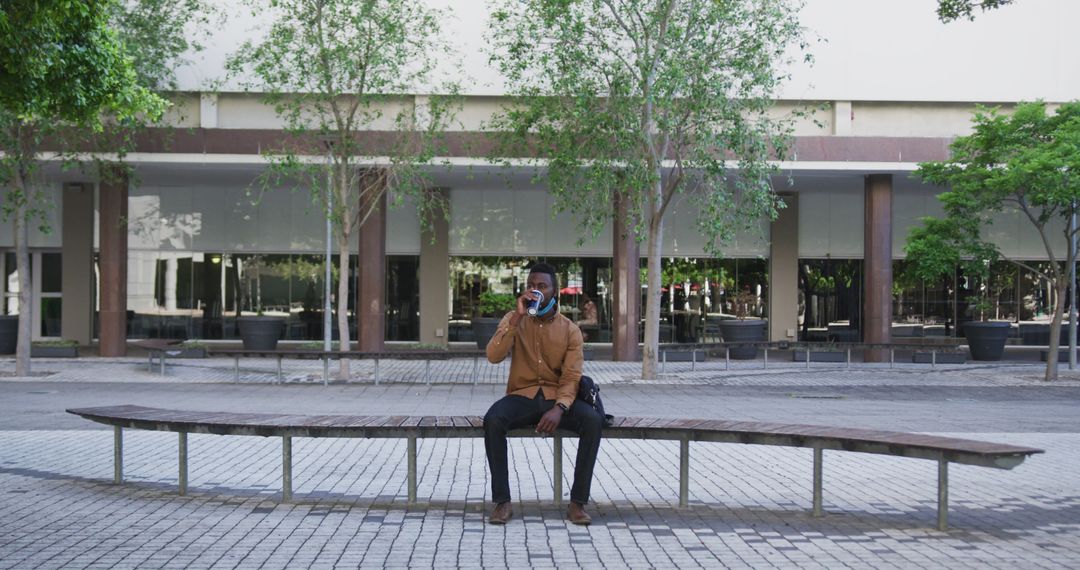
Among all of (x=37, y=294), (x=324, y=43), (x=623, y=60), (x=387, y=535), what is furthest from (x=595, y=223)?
(x=37, y=294)

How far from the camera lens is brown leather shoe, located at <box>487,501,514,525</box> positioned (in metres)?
6.67

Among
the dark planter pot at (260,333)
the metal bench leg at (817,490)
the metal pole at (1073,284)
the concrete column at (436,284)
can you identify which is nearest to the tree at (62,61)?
the metal bench leg at (817,490)

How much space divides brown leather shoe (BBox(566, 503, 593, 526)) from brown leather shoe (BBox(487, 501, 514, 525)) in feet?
1.28

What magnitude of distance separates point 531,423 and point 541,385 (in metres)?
0.27

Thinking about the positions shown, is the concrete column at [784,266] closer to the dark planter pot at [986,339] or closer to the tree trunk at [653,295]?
the dark planter pot at [986,339]

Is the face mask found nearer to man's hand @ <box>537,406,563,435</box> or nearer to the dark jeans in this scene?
the dark jeans

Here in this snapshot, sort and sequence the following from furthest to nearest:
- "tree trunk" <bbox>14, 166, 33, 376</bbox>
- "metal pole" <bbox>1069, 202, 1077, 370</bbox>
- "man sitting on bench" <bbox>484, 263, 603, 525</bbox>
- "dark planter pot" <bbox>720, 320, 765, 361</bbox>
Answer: "dark planter pot" <bbox>720, 320, 765, 361</bbox>, "metal pole" <bbox>1069, 202, 1077, 370</bbox>, "tree trunk" <bbox>14, 166, 33, 376</bbox>, "man sitting on bench" <bbox>484, 263, 603, 525</bbox>

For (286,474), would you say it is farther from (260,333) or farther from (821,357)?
(821,357)

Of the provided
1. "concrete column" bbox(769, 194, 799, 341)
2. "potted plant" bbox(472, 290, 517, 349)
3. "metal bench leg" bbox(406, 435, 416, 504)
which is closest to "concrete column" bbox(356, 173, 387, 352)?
"potted plant" bbox(472, 290, 517, 349)

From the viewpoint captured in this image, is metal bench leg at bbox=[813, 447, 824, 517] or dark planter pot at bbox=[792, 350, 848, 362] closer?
metal bench leg at bbox=[813, 447, 824, 517]

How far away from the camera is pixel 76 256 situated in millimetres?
30797

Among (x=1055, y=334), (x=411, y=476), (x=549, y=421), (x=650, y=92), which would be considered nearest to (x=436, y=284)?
(x=650, y=92)

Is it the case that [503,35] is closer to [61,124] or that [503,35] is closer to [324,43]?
[324,43]

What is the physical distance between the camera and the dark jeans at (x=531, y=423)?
679cm
